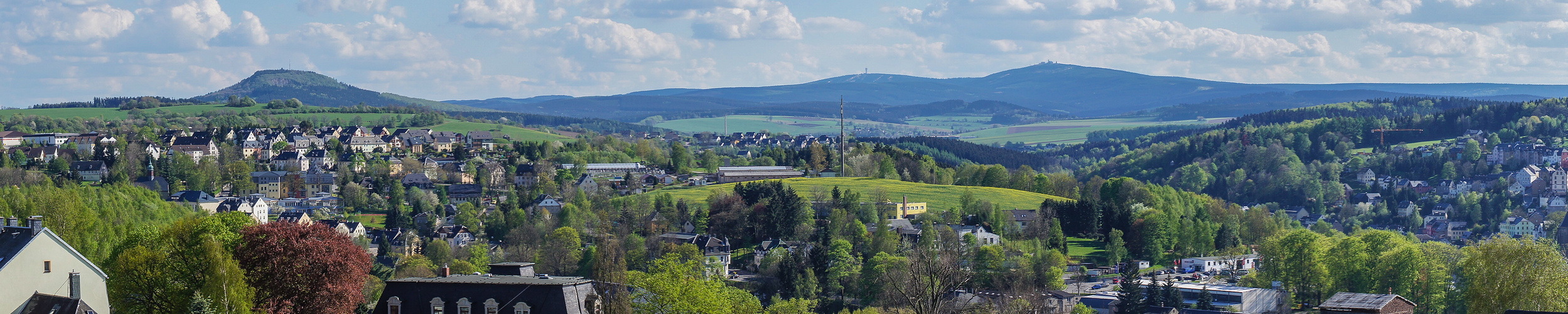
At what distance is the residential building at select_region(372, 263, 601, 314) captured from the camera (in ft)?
109

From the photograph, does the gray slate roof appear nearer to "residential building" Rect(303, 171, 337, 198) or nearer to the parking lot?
the parking lot

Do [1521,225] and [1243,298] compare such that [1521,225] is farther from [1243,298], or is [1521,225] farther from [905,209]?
[1243,298]

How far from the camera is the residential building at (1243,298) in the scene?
78875 millimetres

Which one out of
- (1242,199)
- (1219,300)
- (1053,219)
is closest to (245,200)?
(1053,219)

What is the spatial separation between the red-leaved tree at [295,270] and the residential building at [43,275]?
144 inches

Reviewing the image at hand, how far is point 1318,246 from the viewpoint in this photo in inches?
3356

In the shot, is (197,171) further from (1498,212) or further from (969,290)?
(1498,212)

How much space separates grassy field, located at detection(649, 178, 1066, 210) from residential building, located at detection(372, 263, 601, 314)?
80433mm

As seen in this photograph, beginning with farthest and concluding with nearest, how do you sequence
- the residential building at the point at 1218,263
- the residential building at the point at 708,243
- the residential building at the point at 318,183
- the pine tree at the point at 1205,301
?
the residential building at the point at 318,183
the residential building at the point at 1218,263
the residential building at the point at 708,243
the pine tree at the point at 1205,301

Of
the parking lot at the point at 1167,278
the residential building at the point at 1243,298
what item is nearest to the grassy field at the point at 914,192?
the parking lot at the point at 1167,278

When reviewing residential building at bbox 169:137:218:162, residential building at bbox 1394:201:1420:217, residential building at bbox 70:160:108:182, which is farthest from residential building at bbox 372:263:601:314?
residential building at bbox 1394:201:1420:217

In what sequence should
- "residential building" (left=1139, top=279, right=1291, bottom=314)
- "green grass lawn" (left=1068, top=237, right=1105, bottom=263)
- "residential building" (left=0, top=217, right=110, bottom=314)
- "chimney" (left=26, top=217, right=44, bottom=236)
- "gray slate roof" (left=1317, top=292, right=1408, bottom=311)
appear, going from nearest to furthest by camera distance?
"gray slate roof" (left=1317, top=292, right=1408, bottom=311) → "residential building" (left=0, top=217, right=110, bottom=314) → "chimney" (left=26, top=217, right=44, bottom=236) → "residential building" (left=1139, top=279, right=1291, bottom=314) → "green grass lawn" (left=1068, top=237, right=1105, bottom=263)

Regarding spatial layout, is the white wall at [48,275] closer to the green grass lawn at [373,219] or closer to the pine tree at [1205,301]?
the pine tree at [1205,301]

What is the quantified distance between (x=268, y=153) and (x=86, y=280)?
13076cm
